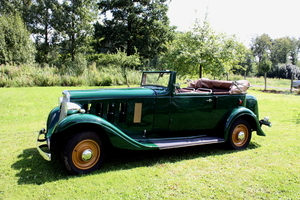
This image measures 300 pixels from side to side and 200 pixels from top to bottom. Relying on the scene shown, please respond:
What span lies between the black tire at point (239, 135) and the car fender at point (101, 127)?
204 cm

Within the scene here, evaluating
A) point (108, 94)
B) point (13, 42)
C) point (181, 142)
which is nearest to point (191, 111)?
point (181, 142)

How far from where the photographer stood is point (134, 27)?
35781 millimetres

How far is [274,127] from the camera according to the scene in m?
7.17

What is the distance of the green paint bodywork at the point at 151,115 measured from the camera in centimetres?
378

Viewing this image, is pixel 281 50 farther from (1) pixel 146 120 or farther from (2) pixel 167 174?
(2) pixel 167 174

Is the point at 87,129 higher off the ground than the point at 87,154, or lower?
higher

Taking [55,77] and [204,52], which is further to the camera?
[55,77]

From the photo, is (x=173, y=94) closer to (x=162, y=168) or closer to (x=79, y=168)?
(x=162, y=168)

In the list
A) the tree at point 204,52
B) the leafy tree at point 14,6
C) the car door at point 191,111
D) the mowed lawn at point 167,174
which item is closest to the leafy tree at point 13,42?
the leafy tree at point 14,6

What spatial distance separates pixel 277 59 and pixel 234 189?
68920 mm

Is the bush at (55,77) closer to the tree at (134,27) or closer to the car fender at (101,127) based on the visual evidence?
the car fender at (101,127)

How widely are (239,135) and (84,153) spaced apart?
3.50m

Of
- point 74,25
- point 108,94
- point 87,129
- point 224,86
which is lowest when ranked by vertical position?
point 87,129

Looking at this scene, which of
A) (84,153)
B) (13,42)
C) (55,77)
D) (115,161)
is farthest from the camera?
(13,42)
